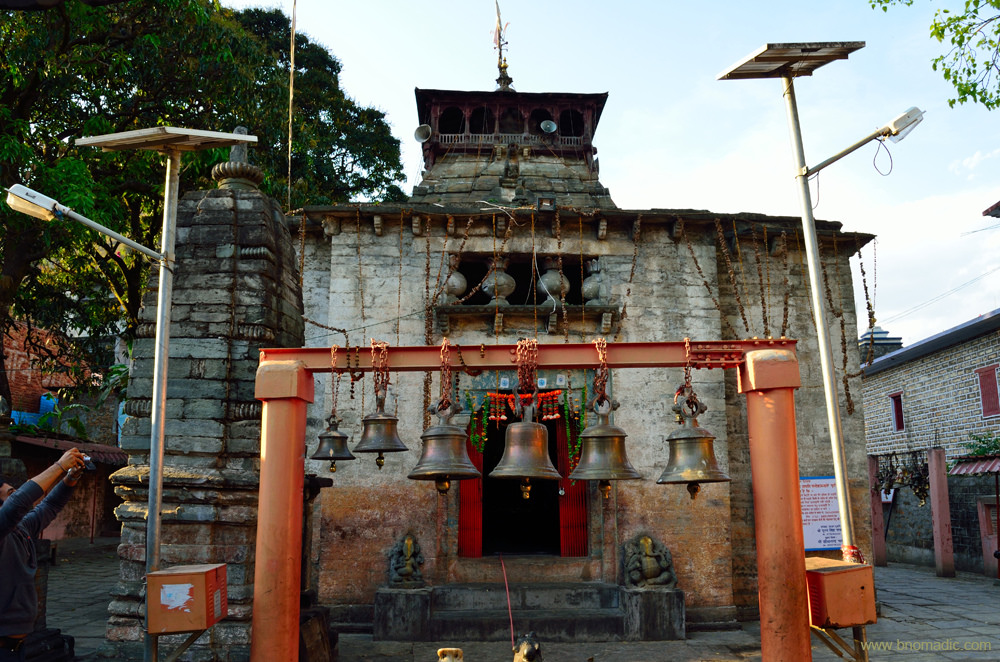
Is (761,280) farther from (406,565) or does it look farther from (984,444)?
(984,444)

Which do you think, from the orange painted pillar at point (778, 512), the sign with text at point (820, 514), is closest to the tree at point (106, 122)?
the orange painted pillar at point (778, 512)

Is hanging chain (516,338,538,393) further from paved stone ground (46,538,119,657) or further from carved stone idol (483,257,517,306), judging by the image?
carved stone idol (483,257,517,306)

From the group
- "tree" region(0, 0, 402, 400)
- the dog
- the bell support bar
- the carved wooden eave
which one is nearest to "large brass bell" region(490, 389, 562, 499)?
the bell support bar

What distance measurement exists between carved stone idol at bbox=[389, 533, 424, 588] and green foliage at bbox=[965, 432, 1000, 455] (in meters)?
14.3

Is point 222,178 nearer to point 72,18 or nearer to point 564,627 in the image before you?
→ point 72,18

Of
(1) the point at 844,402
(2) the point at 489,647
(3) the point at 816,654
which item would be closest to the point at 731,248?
(1) the point at 844,402

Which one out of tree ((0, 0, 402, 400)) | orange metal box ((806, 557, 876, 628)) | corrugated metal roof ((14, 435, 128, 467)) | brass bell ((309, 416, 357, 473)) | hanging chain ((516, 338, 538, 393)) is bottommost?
orange metal box ((806, 557, 876, 628))

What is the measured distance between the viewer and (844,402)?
12.8m

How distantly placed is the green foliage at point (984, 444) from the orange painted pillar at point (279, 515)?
57.1 ft

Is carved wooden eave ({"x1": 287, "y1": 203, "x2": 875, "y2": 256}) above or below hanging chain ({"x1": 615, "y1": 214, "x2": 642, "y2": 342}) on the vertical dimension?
above

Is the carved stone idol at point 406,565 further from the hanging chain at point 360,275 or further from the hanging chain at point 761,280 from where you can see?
the hanging chain at point 761,280

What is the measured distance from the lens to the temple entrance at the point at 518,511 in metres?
11.6

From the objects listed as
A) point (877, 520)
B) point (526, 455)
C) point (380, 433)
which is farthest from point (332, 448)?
point (877, 520)

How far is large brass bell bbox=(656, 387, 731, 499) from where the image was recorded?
18.7 ft
